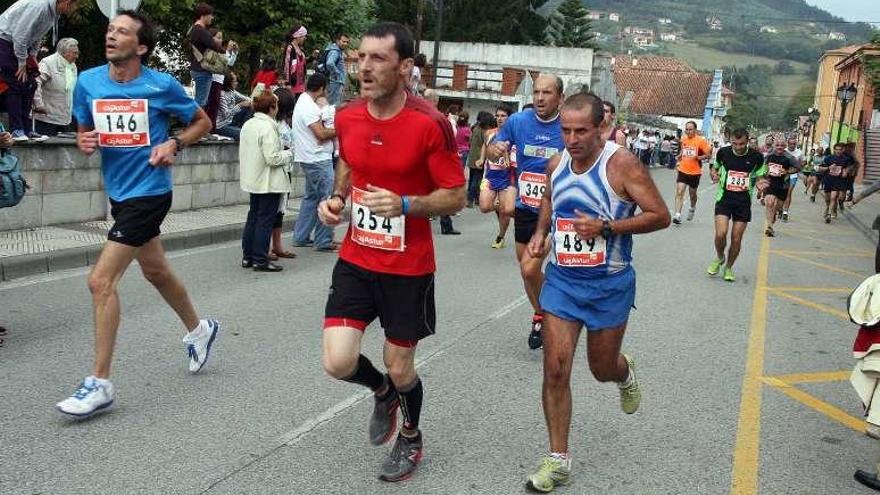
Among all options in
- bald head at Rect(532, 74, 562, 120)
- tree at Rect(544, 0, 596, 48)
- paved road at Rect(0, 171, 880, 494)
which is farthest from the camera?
tree at Rect(544, 0, 596, 48)

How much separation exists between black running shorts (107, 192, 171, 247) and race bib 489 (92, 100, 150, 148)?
0.32 m

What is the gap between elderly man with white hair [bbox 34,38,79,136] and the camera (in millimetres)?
11656

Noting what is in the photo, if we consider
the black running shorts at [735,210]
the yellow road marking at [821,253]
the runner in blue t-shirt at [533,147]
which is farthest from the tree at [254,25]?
the runner in blue t-shirt at [533,147]

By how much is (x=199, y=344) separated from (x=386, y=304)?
202 centimetres

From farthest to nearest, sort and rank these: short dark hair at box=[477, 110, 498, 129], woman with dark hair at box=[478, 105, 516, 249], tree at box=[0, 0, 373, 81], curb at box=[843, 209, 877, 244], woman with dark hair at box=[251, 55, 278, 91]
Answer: tree at box=[0, 0, 373, 81], curb at box=[843, 209, 877, 244], short dark hair at box=[477, 110, 498, 129], woman with dark hair at box=[251, 55, 278, 91], woman with dark hair at box=[478, 105, 516, 249]

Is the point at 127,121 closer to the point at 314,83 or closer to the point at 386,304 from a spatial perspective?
the point at 386,304

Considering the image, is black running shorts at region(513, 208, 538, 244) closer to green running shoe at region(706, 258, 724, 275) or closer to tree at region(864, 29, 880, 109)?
green running shoe at region(706, 258, 724, 275)

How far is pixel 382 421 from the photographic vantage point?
4.24m

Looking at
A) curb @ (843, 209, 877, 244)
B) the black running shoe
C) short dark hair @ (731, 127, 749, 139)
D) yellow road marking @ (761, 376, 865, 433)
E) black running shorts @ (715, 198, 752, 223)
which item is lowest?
curb @ (843, 209, 877, 244)

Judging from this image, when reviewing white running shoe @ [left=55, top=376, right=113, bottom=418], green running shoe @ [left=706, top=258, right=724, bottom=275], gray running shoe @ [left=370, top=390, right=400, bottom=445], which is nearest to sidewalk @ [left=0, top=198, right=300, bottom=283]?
white running shoe @ [left=55, top=376, right=113, bottom=418]

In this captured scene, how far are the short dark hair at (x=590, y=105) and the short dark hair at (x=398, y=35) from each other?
0.84 metres

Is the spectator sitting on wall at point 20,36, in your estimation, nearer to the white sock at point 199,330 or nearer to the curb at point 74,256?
the curb at point 74,256

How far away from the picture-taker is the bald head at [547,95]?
680 centimetres

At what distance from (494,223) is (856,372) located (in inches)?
433
